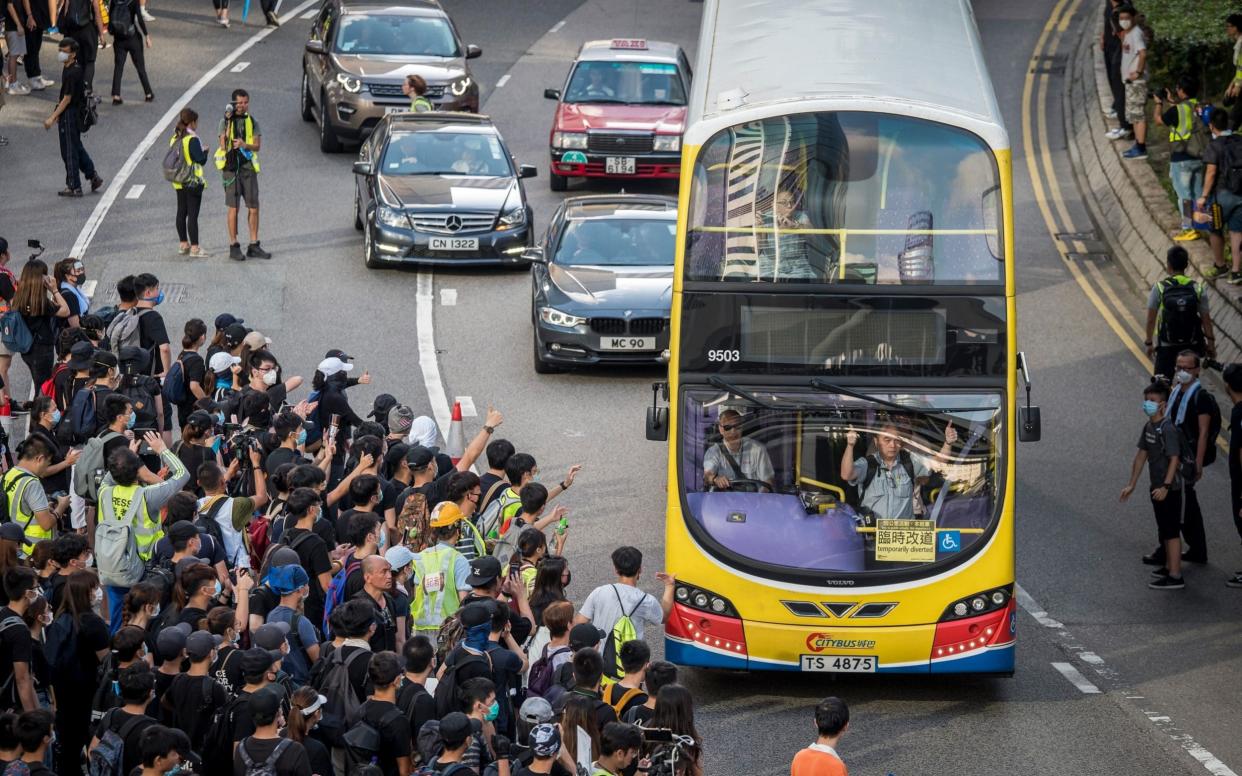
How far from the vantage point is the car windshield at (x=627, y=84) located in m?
28.0

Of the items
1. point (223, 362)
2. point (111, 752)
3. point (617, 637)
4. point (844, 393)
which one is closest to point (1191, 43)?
point (844, 393)

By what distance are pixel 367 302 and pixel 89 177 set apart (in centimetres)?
562

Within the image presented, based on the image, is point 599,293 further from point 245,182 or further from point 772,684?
point 772,684

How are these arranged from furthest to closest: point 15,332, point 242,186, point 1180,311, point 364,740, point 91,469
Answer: point 242,186 → point 1180,311 → point 15,332 → point 91,469 → point 364,740

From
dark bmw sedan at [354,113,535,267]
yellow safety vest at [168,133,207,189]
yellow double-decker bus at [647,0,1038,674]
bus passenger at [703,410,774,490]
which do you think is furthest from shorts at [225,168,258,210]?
bus passenger at [703,410,774,490]

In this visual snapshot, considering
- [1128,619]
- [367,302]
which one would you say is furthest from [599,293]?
[1128,619]

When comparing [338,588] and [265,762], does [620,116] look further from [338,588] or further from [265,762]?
[265,762]

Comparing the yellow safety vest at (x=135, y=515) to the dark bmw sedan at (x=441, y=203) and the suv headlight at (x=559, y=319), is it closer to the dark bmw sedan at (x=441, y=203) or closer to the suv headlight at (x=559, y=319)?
the suv headlight at (x=559, y=319)

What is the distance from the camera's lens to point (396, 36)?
29266 mm

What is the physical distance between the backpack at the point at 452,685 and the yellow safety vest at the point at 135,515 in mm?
3076

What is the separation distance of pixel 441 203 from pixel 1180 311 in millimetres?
9299

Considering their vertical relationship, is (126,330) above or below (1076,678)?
above

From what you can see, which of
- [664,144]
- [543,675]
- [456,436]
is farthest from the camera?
[664,144]

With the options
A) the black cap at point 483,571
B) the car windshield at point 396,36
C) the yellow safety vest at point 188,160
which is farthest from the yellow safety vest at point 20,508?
the car windshield at point 396,36
